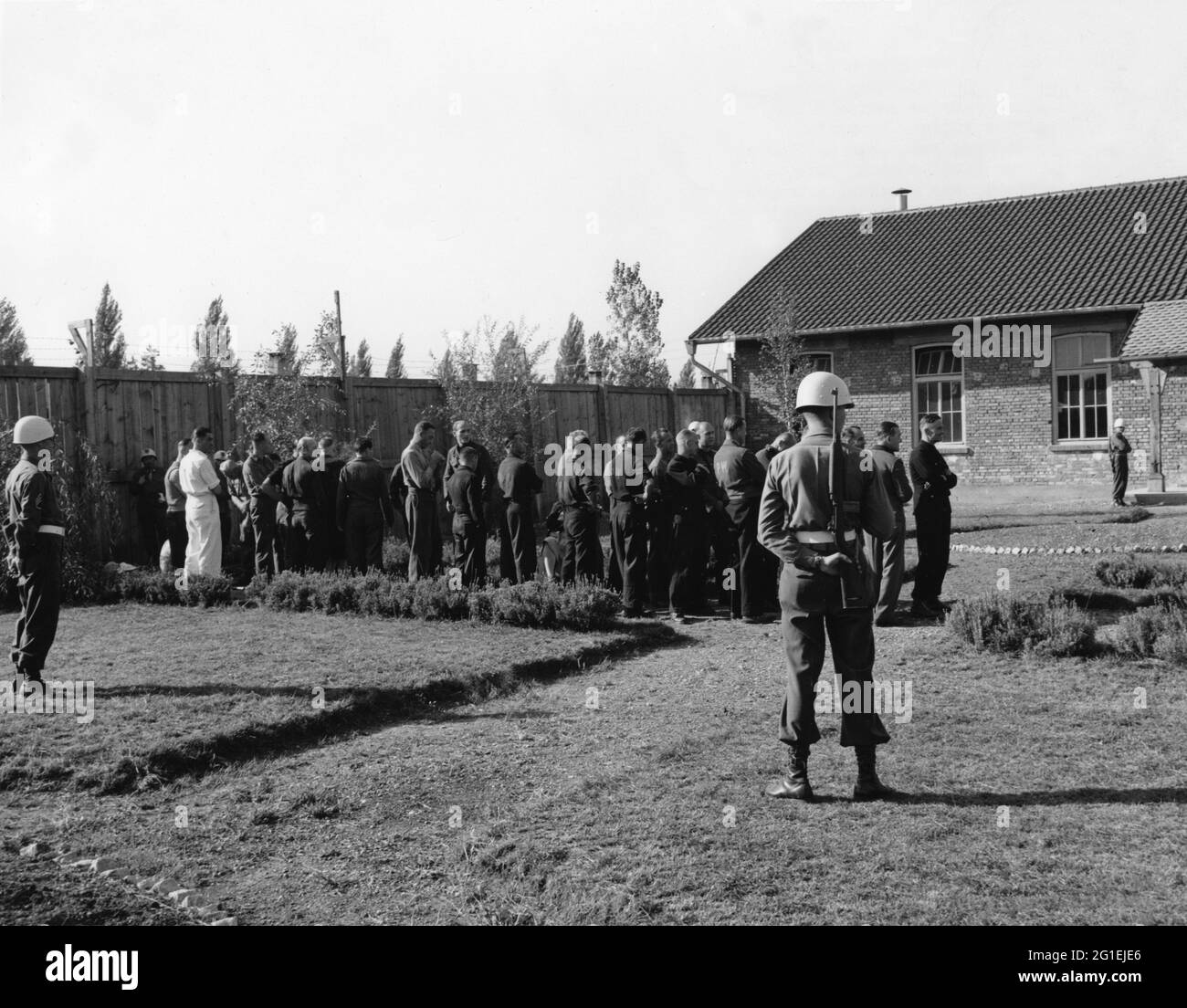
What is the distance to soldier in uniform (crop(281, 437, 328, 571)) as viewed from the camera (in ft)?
48.8

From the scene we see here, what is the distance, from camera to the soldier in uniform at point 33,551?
9.01 m

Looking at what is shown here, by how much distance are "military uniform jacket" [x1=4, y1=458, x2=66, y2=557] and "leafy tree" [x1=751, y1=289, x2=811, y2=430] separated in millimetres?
23162

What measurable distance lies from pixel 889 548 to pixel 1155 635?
2517 millimetres

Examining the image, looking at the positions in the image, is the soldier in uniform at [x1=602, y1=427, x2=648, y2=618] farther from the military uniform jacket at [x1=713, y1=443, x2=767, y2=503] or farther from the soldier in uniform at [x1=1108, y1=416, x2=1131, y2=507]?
the soldier in uniform at [x1=1108, y1=416, x2=1131, y2=507]

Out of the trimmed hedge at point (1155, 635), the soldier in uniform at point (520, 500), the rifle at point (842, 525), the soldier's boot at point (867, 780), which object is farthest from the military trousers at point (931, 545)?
the soldier's boot at point (867, 780)

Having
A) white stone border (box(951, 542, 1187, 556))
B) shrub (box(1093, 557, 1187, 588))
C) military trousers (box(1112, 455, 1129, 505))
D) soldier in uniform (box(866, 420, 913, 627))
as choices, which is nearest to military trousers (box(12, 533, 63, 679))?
Result: soldier in uniform (box(866, 420, 913, 627))

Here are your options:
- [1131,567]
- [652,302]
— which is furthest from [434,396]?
[652,302]

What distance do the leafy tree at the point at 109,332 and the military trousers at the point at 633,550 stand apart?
41352mm

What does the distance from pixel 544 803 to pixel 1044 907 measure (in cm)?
257

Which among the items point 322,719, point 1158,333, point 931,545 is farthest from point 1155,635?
point 1158,333

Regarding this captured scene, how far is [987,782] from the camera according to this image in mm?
6520

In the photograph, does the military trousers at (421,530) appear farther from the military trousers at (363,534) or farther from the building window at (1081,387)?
the building window at (1081,387)

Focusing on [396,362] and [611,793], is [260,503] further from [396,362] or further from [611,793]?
[396,362]

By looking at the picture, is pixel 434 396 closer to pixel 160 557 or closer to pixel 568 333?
pixel 160 557
